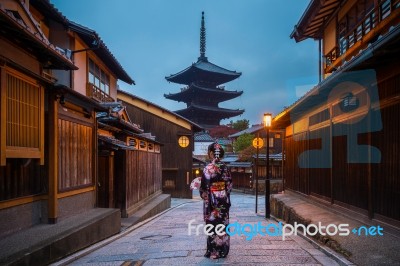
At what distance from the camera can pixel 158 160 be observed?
2428 centimetres

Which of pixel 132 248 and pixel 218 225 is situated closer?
pixel 218 225

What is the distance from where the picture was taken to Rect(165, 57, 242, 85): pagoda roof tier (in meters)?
55.7

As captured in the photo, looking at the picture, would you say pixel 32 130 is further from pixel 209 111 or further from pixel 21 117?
pixel 209 111

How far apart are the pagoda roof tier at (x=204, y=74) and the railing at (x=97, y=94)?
3484 centimetres

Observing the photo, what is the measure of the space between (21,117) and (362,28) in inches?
418

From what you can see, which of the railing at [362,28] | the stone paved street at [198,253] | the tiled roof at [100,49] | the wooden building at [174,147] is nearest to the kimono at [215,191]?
the stone paved street at [198,253]

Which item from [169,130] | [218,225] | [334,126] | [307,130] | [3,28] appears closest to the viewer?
[3,28]

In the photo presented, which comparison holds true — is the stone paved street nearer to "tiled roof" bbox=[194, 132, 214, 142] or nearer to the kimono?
the kimono

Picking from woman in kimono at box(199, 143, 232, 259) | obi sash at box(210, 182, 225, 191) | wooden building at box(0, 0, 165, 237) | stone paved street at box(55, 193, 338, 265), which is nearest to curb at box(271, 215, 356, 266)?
stone paved street at box(55, 193, 338, 265)

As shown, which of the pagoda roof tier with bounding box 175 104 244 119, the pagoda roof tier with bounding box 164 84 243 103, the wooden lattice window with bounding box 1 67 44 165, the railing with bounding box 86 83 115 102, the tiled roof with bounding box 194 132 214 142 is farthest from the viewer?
the pagoda roof tier with bounding box 175 104 244 119

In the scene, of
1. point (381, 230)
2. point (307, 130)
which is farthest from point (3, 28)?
point (307, 130)

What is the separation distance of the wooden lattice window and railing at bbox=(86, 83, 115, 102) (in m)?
9.35

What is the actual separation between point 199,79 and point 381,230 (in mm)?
51472

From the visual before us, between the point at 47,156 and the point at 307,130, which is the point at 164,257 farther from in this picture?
the point at 307,130
